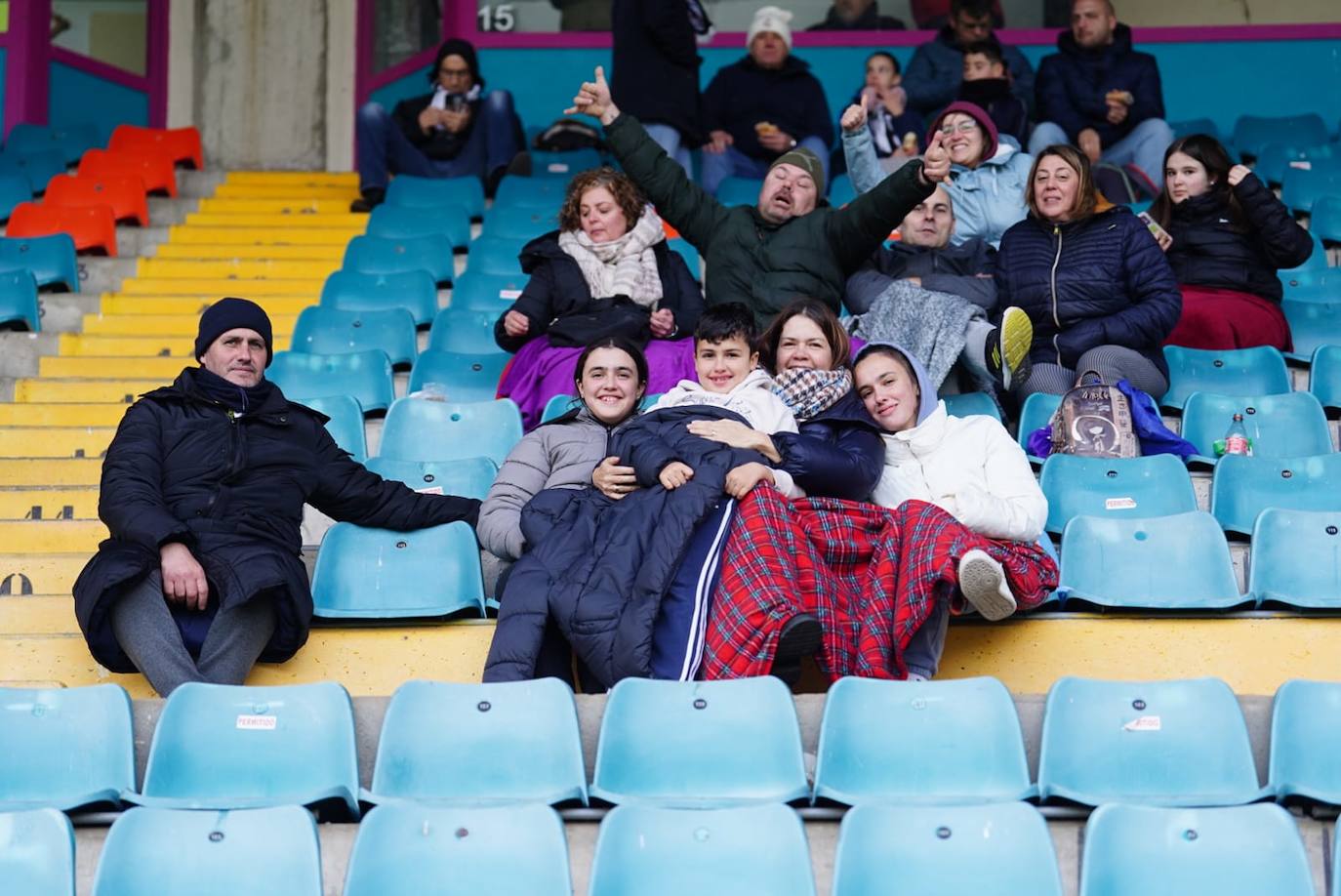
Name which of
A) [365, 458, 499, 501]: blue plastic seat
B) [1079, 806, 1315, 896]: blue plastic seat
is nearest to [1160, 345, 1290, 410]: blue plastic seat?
[365, 458, 499, 501]: blue plastic seat

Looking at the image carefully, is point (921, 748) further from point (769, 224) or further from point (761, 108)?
point (761, 108)

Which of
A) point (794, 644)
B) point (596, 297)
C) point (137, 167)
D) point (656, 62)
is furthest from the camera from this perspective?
point (137, 167)

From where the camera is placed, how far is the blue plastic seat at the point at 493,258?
661 cm

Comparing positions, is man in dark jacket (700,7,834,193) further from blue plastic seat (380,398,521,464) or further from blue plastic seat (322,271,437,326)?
blue plastic seat (380,398,521,464)

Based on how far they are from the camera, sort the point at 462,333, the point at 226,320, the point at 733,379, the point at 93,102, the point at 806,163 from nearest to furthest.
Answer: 1. the point at 226,320
2. the point at 733,379
3. the point at 806,163
4. the point at 462,333
5. the point at 93,102

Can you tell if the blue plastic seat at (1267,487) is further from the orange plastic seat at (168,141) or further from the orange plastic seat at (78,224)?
the orange plastic seat at (168,141)

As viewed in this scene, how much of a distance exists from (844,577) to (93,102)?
629 cm

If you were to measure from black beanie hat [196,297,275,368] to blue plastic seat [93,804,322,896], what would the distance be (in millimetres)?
1621

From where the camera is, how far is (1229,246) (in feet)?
19.0

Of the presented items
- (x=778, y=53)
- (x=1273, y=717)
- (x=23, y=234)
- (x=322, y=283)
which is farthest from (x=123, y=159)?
(x=1273, y=717)

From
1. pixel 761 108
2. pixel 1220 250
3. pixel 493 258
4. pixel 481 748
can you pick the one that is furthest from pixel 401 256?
pixel 481 748

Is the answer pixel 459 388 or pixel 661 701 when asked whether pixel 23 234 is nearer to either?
pixel 459 388

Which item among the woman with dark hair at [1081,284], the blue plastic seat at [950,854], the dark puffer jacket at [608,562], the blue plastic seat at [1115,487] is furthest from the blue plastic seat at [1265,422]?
the blue plastic seat at [950,854]

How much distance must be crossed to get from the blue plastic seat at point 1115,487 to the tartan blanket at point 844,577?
58cm
